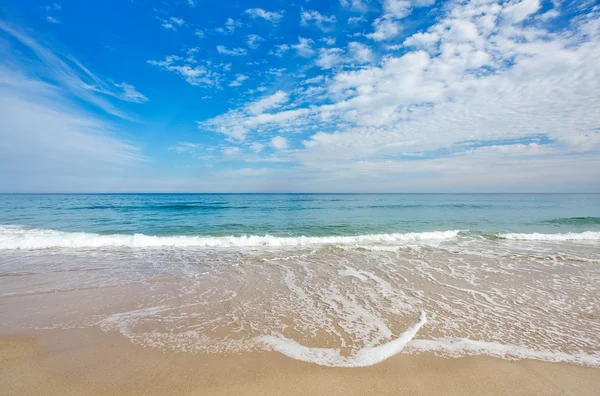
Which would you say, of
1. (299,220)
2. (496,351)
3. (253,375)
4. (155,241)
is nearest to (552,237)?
(496,351)

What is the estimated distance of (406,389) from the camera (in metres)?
3.00

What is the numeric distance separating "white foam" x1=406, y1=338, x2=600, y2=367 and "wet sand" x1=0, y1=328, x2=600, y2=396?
0.13 meters

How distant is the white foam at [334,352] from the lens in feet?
11.4

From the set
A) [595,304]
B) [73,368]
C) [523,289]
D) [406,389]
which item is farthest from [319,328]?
[595,304]

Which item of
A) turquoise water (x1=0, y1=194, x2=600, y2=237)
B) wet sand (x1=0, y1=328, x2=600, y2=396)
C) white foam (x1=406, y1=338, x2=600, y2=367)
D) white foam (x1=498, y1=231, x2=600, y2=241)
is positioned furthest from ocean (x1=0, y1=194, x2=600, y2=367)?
turquoise water (x1=0, y1=194, x2=600, y2=237)

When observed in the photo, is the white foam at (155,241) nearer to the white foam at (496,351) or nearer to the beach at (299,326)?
the beach at (299,326)

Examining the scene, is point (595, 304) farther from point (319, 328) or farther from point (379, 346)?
point (319, 328)

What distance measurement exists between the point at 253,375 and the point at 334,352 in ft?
3.82

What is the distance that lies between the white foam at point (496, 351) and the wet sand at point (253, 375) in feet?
0.42

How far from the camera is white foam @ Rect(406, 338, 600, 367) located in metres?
3.60

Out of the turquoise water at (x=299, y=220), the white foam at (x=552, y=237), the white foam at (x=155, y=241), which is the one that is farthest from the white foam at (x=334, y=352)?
the white foam at (x=552, y=237)

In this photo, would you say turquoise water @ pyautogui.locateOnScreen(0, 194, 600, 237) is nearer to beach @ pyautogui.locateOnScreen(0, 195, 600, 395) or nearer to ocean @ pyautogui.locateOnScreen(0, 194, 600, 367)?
ocean @ pyautogui.locateOnScreen(0, 194, 600, 367)

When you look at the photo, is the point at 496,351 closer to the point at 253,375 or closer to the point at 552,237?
the point at 253,375

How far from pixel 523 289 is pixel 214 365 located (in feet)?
23.7
